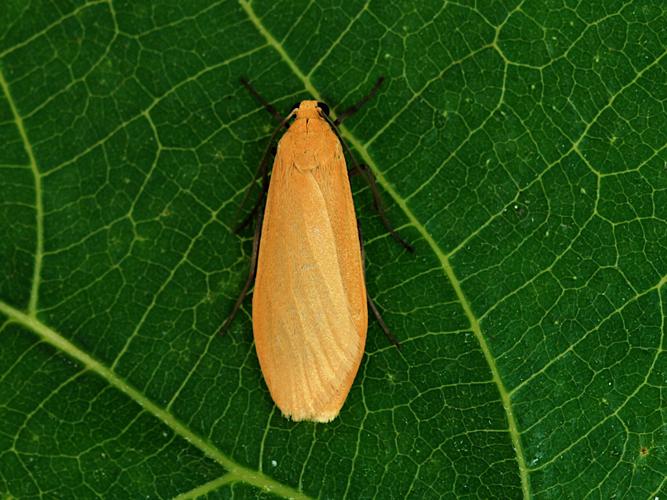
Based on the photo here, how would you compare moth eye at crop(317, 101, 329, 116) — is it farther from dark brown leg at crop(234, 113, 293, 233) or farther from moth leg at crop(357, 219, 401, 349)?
moth leg at crop(357, 219, 401, 349)

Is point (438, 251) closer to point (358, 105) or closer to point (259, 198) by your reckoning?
point (358, 105)

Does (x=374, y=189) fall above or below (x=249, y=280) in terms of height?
above

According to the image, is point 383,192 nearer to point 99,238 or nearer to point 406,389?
point 406,389

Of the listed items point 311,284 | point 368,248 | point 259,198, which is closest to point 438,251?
point 368,248

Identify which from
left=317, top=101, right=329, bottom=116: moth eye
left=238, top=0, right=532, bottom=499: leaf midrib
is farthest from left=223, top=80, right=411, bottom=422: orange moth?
left=238, top=0, right=532, bottom=499: leaf midrib

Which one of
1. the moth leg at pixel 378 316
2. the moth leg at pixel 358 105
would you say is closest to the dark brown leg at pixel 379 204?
the moth leg at pixel 378 316

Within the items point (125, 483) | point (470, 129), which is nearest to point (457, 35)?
point (470, 129)

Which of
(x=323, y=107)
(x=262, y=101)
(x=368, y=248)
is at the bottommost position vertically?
(x=368, y=248)

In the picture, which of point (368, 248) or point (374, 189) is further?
point (368, 248)
